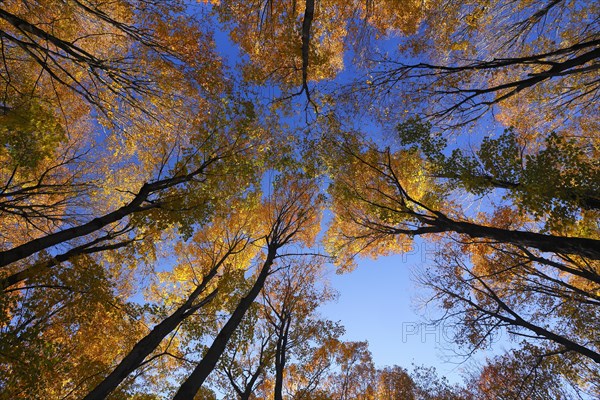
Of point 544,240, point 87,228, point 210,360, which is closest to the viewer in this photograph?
point 544,240

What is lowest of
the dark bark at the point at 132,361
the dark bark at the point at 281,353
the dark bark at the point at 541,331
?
the dark bark at the point at 132,361

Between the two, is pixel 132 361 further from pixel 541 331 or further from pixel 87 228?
pixel 541 331

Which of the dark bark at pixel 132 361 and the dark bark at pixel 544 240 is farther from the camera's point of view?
the dark bark at pixel 132 361

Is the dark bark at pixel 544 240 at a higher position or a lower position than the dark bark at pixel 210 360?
higher

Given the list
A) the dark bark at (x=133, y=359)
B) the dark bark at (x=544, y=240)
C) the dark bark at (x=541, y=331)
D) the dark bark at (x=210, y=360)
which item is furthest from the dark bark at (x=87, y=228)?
the dark bark at (x=541, y=331)

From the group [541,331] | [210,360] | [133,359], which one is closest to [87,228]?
[133,359]

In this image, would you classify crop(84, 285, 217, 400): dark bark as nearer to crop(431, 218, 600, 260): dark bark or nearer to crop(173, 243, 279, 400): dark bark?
crop(173, 243, 279, 400): dark bark

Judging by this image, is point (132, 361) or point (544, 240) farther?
point (132, 361)

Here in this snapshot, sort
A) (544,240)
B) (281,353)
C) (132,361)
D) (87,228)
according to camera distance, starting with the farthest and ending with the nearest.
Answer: (281,353)
(132,361)
(87,228)
(544,240)

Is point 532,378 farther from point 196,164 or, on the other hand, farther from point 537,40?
point 196,164

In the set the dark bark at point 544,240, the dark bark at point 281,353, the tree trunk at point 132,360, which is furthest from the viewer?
the dark bark at point 281,353

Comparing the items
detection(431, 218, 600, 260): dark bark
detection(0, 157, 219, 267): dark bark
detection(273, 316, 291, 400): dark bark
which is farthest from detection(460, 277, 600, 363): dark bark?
detection(0, 157, 219, 267): dark bark

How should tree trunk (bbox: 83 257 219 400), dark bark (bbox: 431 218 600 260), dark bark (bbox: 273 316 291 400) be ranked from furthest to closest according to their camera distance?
dark bark (bbox: 273 316 291 400)
tree trunk (bbox: 83 257 219 400)
dark bark (bbox: 431 218 600 260)

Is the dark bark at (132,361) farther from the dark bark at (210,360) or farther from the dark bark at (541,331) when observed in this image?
the dark bark at (541,331)
